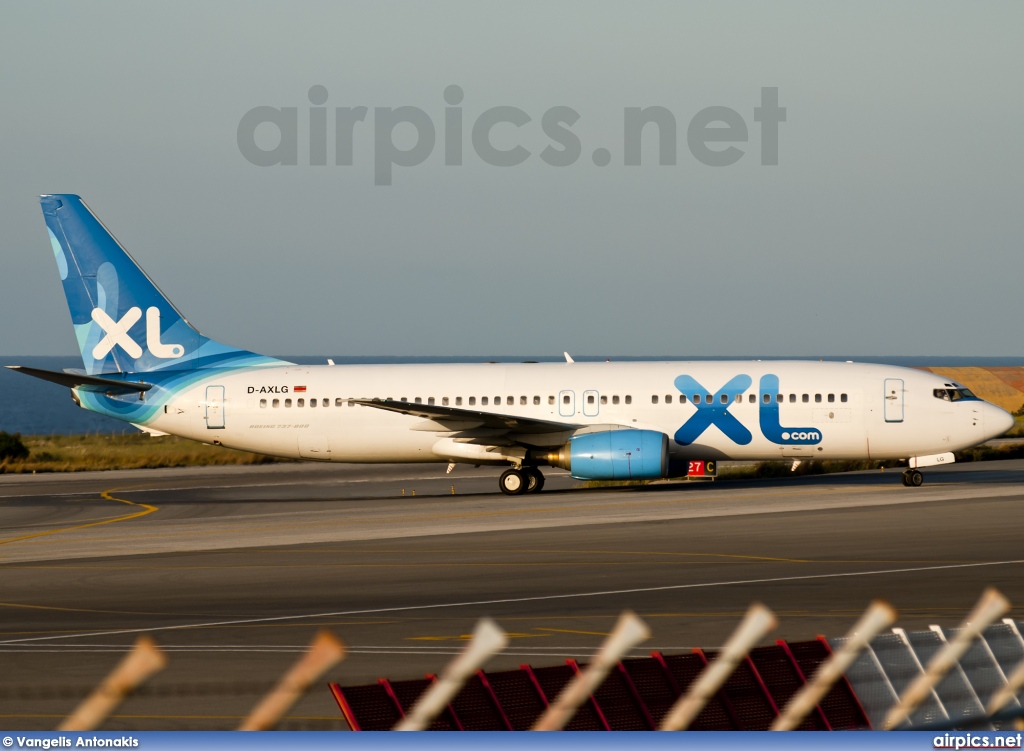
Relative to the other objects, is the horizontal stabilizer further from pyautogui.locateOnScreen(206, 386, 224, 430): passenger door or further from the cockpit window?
the cockpit window

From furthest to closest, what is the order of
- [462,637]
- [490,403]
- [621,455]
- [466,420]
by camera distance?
[490,403]
[466,420]
[621,455]
[462,637]

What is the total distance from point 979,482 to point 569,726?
1390 inches

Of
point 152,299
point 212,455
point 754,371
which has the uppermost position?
point 152,299

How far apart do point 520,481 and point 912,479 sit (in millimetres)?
11856

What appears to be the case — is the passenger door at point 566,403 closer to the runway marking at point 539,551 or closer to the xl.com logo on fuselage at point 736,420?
the xl.com logo on fuselage at point 736,420

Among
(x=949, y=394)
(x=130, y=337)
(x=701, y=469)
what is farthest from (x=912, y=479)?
(x=130, y=337)

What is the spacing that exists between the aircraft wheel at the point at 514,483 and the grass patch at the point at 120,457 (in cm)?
2019

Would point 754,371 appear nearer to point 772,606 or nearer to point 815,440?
point 815,440

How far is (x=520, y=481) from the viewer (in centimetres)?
3856

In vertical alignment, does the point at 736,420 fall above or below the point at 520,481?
above

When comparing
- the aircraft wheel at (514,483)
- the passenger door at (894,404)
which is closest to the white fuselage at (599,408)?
the passenger door at (894,404)

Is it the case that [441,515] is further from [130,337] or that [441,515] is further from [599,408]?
[130,337]

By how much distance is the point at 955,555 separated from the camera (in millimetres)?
23703

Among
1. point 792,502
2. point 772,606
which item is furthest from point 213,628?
point 792,502
